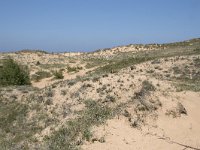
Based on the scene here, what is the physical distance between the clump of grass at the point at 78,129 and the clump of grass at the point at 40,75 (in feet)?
75.1

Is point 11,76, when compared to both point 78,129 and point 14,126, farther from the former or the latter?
point 78,129

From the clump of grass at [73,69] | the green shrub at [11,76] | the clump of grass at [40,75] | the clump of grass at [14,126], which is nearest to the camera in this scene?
the clump of grass at [14,126]

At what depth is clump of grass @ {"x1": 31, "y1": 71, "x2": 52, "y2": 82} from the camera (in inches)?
1435

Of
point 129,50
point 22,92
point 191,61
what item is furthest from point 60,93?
point 129,50

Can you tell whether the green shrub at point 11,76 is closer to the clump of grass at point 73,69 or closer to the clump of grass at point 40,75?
the clump of grass at point 40,75

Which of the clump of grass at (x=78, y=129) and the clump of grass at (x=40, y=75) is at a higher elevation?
the clump of grass at (x=78, y=129)

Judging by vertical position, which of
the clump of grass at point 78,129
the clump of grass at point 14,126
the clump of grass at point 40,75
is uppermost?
the clump of grass at point 78,129

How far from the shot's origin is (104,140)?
11828 mm

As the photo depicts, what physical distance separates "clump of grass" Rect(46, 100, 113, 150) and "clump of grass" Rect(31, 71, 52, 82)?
75.1 ft

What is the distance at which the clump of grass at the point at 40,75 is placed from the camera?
3644cm

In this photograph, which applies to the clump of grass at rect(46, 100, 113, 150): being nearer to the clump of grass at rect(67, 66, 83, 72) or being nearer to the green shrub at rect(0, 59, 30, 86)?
the green shrub at rect(0, 59, 30, 86)

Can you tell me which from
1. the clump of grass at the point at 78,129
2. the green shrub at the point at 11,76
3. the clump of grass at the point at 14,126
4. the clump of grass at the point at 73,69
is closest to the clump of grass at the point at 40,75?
the clump of grass at the point at 73,69

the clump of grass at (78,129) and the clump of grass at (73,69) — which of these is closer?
the clump of grass at (78,129)

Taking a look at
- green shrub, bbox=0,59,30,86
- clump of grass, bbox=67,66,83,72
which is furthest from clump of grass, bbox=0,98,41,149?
clump of grass, bbox=67,66,83,72
